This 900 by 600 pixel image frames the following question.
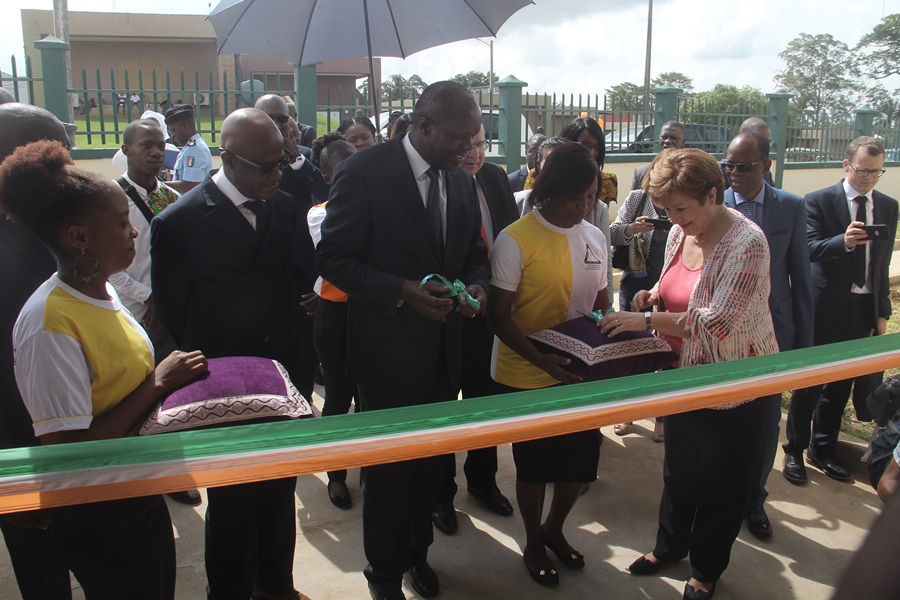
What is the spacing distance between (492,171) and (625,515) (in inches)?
75.9

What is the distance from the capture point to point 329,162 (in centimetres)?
445

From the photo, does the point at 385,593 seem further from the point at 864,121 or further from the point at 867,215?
the point at 864,121

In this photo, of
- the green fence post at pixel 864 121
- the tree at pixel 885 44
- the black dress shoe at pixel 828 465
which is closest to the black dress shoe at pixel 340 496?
the black dress shoe at pixel 828 465

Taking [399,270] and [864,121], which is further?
[864,121]

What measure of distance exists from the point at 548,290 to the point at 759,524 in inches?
68.0

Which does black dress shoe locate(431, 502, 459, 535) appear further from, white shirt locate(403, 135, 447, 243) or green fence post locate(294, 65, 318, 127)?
green fence post locate(294, 65, 318, 127)

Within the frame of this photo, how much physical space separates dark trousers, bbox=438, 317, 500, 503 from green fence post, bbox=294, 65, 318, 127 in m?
6.70

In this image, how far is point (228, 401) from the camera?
1971 mm

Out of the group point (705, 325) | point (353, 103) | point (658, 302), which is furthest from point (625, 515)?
point (353, 103)

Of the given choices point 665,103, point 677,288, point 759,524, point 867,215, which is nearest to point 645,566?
point 759,524

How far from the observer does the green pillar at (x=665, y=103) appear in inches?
465

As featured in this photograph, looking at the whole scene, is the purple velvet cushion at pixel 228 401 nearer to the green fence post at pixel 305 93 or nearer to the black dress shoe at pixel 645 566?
the black dress shoe at pixel 645 566

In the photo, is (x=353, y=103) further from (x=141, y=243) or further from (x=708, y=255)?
(x=708, y=255)

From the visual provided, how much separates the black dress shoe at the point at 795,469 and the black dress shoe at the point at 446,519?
6.82 feet
